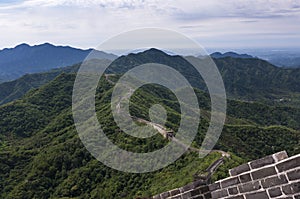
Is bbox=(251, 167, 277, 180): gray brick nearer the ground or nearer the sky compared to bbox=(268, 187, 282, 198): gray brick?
nearer the sky

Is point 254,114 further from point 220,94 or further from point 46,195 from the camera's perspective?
point 46,195

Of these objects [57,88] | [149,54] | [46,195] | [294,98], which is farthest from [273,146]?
[149,54]

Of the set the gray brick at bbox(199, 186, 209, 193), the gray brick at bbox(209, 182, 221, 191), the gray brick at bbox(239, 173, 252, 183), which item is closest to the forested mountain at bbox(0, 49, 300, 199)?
the gray brick at bbox(199, 186, 209, 193)

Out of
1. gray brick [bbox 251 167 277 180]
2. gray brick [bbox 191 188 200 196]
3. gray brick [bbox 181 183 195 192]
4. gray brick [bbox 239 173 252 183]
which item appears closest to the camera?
gray brick [bbox 251 167 277 180]

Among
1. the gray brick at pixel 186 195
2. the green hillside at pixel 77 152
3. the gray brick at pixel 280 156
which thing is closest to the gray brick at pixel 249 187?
the gray brick at pixel 280 156

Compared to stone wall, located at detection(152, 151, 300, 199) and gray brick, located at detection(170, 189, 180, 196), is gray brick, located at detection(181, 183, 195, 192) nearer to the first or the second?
gray brick, located at detection(170, 189, 180, 196)

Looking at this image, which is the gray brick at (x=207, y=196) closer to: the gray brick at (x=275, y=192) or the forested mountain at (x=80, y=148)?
the gray brick at (x=275, y=192)

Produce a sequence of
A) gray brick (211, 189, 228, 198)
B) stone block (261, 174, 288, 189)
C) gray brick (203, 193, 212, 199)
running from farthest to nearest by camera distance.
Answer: gray brick (203, 193, 212, 199) → gray brick (211, 189, 228, 198) → stone block (261, 174, 288, 189)

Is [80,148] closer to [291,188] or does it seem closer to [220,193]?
[220,193]
